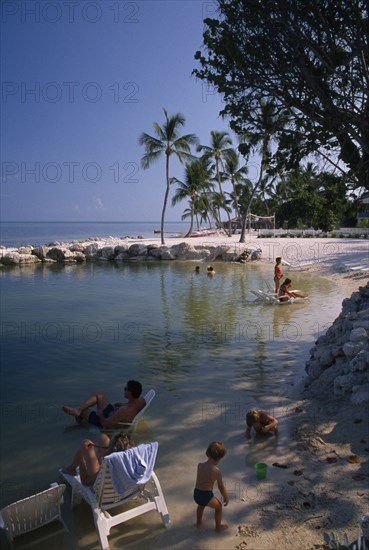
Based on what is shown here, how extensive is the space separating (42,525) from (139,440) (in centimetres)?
220

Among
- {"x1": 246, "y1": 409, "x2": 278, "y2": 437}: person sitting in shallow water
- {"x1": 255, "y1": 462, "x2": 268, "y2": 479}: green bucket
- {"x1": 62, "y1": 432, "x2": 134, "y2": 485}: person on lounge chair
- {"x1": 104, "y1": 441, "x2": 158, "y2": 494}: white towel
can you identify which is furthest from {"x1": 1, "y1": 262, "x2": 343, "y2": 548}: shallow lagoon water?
{"x1": 104, "y1": 441, "x2": 158, "y2": 494}: white towel

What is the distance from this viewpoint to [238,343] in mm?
12195

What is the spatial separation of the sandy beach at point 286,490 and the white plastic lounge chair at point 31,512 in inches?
13.9

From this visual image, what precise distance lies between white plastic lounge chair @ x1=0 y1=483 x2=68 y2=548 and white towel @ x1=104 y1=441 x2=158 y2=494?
66 centimetres

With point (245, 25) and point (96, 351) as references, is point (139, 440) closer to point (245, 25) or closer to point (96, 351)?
point (96, 351)

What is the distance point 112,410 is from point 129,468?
109 inches

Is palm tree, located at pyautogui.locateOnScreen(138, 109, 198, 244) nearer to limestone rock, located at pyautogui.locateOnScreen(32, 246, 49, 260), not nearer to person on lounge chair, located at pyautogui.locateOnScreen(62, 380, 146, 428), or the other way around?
limestone rock, located at pyautogui.locateOnScreen(32, 246, 49, 260)

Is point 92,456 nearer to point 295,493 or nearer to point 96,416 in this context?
point 96,416

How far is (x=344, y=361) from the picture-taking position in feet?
25.3

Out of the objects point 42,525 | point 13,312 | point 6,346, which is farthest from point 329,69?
point 13,312

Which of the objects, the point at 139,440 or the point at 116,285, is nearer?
the point at 139,440

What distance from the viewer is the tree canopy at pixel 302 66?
7.56 metres

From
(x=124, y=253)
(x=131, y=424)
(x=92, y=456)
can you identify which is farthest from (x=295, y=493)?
(x=124, y=253)

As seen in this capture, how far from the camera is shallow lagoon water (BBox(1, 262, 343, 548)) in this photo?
6801 mm
